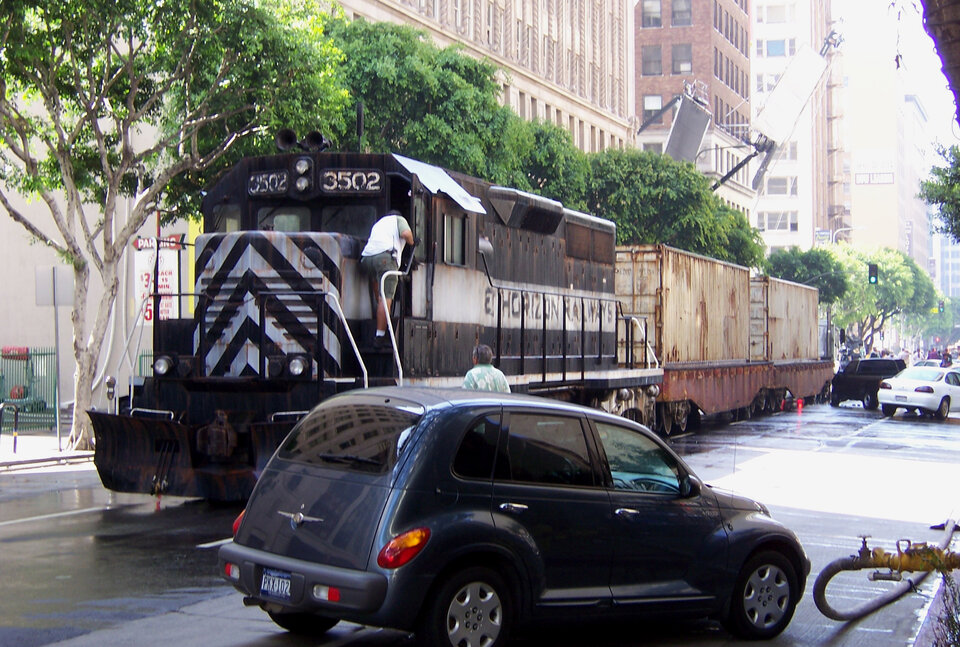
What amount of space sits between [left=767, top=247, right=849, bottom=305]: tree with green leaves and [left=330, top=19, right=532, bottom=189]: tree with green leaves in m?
47.0

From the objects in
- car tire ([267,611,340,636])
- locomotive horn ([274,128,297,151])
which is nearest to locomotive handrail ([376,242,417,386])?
locomotive horn ([274,128,297,151])

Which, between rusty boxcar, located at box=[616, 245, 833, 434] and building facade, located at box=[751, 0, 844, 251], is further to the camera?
building facade, located at box=[751, 0, 844, 251]

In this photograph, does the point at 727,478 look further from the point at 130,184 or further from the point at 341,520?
the point at 130,184

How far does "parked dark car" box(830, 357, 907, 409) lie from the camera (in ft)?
123

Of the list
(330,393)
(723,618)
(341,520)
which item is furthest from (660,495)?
(330,393)

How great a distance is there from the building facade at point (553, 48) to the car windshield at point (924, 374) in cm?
1730

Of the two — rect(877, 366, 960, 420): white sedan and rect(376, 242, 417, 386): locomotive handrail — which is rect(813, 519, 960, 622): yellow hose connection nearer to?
rect(376, 242, 417, 386): locomotive handrail

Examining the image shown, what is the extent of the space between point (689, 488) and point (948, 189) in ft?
83.0

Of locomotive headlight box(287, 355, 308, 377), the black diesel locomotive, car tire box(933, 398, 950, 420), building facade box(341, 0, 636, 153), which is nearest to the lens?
the black diesel locomotive

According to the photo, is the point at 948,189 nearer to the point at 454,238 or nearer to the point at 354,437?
the point at 454,238

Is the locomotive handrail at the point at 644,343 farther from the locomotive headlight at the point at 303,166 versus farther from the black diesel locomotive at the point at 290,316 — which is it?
the locomotive headlight at the point at 303,166

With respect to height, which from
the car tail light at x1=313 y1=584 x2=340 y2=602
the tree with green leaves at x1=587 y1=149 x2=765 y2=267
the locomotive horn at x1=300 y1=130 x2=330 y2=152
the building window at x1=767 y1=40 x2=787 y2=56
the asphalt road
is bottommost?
the asphalt road

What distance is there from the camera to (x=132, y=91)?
1989cm

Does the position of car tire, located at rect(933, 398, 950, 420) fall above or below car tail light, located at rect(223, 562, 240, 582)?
below
